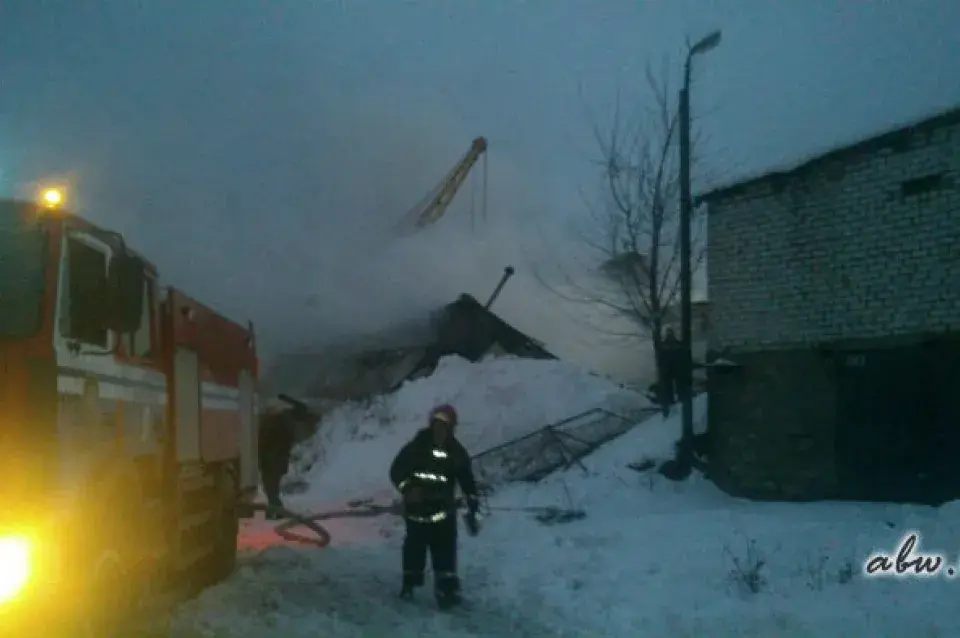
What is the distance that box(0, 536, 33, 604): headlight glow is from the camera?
5449mm

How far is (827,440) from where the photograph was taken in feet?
46.5

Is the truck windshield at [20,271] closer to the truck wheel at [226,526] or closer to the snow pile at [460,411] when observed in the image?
the truck wheel at [226,526]

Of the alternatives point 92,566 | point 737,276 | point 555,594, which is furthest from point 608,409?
point 92,566

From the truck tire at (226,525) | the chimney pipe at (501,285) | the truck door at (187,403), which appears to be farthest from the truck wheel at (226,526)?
the chimney pipe at (501,285)

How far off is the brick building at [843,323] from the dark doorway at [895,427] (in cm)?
1

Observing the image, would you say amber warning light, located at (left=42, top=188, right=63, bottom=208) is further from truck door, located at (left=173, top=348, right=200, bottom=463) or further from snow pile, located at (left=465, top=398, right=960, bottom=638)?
snow pile, located at (left=465, top=398, right=960, bottom=638)

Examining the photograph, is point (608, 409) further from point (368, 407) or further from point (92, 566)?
point (92, 566)

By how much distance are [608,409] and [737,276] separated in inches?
309

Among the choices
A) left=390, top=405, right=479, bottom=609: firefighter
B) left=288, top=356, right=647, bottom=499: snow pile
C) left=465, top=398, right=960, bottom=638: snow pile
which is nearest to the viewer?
left=465, top=398, right=960, bottom=638: snow pile

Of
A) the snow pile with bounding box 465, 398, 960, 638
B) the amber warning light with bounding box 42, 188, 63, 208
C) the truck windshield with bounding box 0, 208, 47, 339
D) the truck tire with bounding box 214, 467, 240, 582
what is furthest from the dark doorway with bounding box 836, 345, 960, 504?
the truck windshield with bounding box 0, 208, 47, 339

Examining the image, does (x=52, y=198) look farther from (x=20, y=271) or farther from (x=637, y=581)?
(x=637, y=581)

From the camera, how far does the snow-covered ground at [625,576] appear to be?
25.7 feet

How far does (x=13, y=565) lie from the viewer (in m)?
5.50

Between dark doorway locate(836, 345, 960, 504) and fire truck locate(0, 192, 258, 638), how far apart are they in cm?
875
